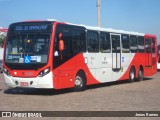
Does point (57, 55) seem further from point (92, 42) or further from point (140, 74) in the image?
point (140, 74)

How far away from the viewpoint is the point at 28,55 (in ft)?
51.5

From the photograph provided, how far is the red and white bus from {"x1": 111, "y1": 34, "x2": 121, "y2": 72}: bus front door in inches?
5.0

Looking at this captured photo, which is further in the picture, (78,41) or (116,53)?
(116,53)

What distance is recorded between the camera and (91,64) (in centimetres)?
1878

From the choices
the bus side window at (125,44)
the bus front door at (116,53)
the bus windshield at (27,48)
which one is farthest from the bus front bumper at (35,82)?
the bus side window at (125,44)

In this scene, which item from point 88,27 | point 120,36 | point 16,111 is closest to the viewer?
point 16,111

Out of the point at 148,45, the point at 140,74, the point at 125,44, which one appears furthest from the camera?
the point at 148,45

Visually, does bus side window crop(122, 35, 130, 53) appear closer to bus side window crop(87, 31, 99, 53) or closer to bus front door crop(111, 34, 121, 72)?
bus front door crop(111, 34, 121, 72)

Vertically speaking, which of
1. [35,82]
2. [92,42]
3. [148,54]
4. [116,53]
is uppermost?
[92,42]

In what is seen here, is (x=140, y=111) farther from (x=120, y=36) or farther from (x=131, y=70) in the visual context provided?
(x=131, y=70)

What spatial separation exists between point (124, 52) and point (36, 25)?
791 centimetres

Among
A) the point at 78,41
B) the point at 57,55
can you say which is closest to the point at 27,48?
the point at 57,55

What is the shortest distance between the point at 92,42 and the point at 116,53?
3021 mm

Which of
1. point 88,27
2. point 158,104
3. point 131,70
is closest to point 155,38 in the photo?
point 131,70
